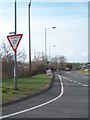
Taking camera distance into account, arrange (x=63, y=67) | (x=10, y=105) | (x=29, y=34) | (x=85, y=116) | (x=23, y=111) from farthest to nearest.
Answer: (x=63, y=67) < (x=29, y=34) < (x=10, y=105) < (x=23, y=111) < (x=85, y=116)

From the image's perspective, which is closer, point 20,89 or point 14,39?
point 14,39

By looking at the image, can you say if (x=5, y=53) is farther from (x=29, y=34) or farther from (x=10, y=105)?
(x=10, y=105)

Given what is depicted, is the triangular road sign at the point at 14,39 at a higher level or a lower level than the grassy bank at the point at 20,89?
higher

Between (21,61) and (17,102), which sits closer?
(17,102)

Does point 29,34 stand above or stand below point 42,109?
above

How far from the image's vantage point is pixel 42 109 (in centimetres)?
1541

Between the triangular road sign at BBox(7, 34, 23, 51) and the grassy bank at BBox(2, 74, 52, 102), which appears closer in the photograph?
the grassy bank at BBox(2, 74, 52, 102)

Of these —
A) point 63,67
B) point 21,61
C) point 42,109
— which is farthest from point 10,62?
point 63,67

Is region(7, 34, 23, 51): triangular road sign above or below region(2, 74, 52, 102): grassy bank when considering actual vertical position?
above

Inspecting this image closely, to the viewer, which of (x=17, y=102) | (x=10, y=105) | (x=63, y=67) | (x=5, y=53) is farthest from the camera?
(x=63, y=67)

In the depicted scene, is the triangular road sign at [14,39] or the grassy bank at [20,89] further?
the triangular road sign at [14,39]

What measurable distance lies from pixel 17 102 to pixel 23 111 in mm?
3619

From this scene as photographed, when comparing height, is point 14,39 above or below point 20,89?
above

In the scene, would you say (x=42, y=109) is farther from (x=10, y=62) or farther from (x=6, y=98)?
(x=10, y=62)
